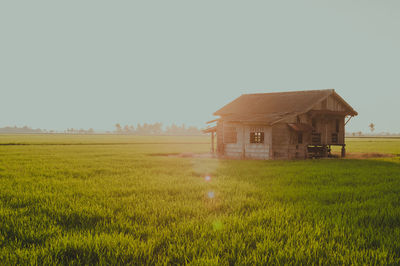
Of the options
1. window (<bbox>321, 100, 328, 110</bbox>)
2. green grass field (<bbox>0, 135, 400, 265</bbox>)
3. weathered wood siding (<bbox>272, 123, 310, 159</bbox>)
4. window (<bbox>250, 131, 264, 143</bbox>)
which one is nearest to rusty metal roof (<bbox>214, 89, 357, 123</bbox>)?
window (<bbox>321, 100, 328, 110</bbox>)

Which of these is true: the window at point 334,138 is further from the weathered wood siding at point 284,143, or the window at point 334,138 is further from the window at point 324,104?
the weathered wood siding at point 284,143

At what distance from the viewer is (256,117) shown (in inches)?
947

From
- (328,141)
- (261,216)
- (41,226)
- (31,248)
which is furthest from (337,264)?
(328,141)

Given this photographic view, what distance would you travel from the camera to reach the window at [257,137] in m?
23.2

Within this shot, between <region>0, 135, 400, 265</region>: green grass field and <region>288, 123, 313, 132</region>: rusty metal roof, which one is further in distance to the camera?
<region>288, 123, 313, 132</region>: rusty metal roof

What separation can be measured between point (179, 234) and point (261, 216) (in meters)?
1.86

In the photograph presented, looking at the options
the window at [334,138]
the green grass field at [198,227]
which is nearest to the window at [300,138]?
the window at [334,138]

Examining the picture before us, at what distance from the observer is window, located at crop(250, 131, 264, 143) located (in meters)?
23.2

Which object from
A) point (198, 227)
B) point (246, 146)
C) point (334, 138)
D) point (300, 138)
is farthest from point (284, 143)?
point (198, 227)

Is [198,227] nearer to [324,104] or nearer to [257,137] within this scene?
[257,137]

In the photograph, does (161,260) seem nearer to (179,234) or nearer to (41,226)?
(179,234)

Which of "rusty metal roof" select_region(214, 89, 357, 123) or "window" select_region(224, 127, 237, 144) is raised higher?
"rusty metal roof" select_region(214, 89, 357, 123)

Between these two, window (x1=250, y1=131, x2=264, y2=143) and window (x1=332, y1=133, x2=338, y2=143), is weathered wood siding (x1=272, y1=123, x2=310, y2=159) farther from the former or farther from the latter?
window (x1=332, y1=133, x2=338, y2=143)

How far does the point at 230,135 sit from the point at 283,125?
188 inches
